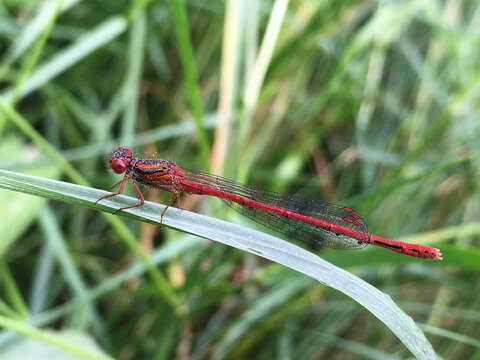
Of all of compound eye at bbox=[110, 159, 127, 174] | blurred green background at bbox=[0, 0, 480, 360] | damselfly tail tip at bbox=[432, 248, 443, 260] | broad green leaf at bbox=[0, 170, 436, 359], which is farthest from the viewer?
blurred green background at bbox=[0, 0, 480, 360]

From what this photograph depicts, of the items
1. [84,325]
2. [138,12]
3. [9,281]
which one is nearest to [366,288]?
[84,325]

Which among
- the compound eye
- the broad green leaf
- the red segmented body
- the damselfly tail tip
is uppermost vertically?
the red segmented body

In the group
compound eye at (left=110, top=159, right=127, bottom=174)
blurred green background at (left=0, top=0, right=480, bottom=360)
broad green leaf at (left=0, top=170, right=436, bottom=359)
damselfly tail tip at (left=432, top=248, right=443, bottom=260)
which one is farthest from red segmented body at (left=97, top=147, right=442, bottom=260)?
broad green leaf at (left=0, top=170, right=436, bottom=359)

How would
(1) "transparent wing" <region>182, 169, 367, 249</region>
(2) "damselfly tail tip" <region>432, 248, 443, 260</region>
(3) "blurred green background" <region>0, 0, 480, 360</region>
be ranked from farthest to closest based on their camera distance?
(3) "blurred green background" <region>0, 0, 480, 360</region> < (1) "transparent wing" <region>182, 169, 367, 249</region> < (2) "damselfly tail tip" <region>432, 248, 443, 260</region>

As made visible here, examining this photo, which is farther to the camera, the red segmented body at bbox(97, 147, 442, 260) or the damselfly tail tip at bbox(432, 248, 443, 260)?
the red segmented body at bbox(97, 147, 442, 260)

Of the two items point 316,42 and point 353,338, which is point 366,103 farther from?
point 353,338

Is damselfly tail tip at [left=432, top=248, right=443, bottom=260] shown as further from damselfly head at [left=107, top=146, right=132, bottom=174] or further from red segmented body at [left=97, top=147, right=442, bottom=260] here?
damselfly head at [left=107, top=146, right=132, bottom=174]

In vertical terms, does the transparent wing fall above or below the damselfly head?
above

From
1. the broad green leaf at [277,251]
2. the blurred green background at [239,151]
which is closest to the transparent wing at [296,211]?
the blurred green background at [239,151]

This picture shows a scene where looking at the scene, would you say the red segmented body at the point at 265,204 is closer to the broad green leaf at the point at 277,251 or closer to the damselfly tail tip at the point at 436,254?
the damselfly tail tip at the point at 436,254
